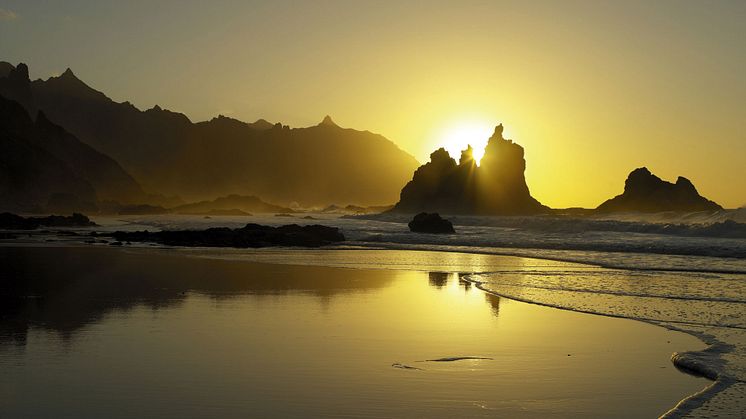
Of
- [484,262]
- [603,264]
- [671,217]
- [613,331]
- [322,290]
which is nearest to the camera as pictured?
[613,331]

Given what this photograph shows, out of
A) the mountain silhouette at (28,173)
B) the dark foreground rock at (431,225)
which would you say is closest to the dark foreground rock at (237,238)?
the dark foreground rock at (431,225)

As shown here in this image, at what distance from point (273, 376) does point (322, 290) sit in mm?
10797

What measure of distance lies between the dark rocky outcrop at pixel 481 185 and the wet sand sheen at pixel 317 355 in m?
118

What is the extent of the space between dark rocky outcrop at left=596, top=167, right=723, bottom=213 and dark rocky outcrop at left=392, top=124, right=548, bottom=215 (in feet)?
81.7

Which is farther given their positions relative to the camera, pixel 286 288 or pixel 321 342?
pixel 286 288

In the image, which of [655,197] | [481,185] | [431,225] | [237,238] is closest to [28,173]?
[481,185]

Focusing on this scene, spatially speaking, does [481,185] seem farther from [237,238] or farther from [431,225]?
[237,238]

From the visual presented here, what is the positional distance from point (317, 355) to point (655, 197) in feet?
335

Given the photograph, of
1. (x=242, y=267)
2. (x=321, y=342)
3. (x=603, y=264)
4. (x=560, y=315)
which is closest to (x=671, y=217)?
(x=603, y=264)

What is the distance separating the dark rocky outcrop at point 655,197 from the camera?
100312mm

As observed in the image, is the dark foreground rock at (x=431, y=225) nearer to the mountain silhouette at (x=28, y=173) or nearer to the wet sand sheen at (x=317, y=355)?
the wet sand sheen at (x=317, y=355)

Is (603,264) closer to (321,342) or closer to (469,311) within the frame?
(469,311)

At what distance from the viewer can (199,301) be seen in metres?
18.0

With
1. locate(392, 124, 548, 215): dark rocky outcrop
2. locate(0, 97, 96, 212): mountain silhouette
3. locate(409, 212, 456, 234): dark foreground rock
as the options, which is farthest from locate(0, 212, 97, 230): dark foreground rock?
locate(392, 124, 548, 215): dark rocky outcrop
